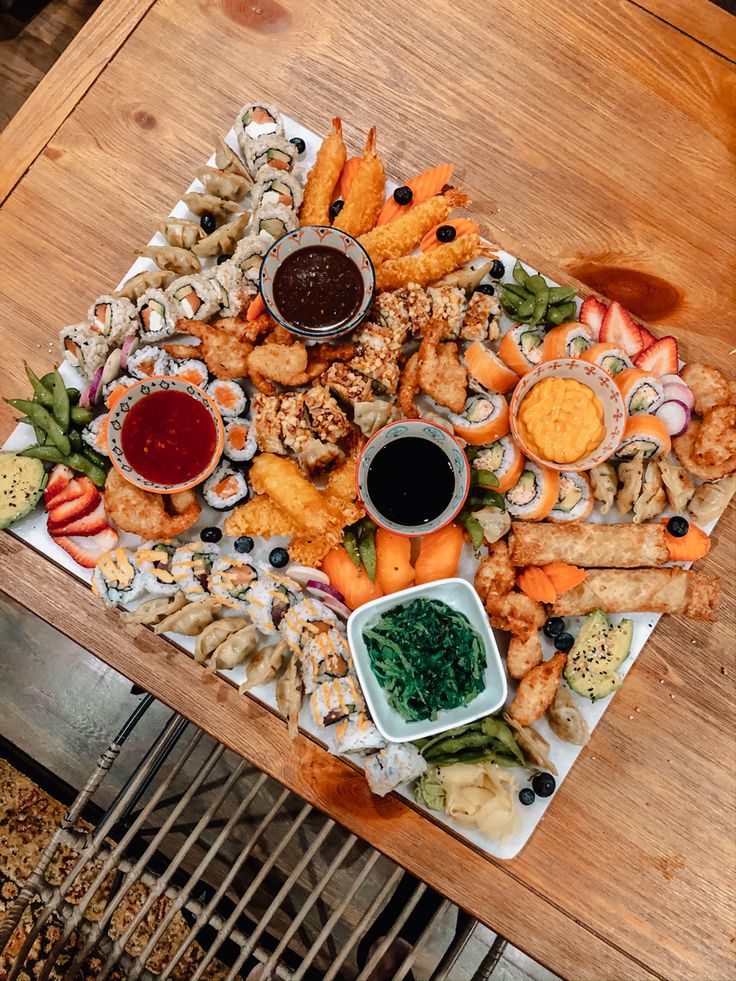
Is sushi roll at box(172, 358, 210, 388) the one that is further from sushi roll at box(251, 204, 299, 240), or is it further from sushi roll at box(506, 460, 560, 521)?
sushi roll at box(506, 460, 560, 521)

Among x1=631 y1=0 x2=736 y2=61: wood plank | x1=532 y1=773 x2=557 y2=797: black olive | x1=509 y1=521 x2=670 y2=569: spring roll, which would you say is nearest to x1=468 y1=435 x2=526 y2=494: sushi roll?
x1=509 y1=521 x2=670 y2=569: spring roll

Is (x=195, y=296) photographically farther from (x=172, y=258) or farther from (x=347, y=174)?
(x=347, y=174)

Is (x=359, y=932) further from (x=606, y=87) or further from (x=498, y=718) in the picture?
(x=606, y=87)

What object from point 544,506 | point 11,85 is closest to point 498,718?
point 544,506

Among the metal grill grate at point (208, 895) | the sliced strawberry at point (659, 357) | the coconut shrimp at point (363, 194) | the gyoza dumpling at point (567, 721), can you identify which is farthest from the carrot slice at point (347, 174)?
the metal grill grate at point (208, 895)

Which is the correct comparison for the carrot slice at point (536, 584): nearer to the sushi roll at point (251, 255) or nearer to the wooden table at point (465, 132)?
the wooden table at point (465, 132)
